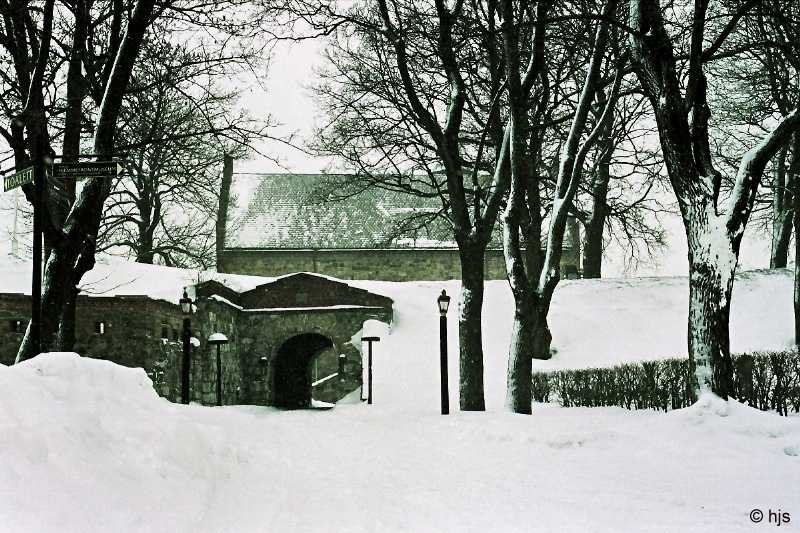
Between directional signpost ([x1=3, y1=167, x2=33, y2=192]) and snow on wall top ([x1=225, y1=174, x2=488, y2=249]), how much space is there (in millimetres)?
25413

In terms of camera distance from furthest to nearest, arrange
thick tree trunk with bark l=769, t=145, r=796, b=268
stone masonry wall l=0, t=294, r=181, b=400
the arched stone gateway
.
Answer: the arched stone gateway → thick tree trunk with bark l=769, t=145, r=796, b=268 → stone masonry wall l=0, t=294, r=181, b=400

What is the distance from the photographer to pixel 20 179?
352 inches

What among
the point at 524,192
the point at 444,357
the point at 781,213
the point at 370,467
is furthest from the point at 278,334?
the point at 370,467

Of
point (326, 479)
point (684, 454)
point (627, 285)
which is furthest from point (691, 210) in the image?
point (627, 285)

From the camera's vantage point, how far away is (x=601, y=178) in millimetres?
24125

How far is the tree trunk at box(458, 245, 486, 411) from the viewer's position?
13641mm

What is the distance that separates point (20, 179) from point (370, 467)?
5.19 m

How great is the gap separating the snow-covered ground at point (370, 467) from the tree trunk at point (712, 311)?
391 mm

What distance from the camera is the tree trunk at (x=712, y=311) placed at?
29.1 ft

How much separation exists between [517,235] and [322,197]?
23.1 feet

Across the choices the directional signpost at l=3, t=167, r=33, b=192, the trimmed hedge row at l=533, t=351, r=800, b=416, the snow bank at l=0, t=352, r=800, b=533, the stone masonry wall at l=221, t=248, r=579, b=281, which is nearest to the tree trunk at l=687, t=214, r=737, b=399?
the snow bank at l=0, t=352, r=800, b=533

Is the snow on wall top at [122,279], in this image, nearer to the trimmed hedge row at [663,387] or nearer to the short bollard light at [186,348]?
the short bollard light at [186,348]

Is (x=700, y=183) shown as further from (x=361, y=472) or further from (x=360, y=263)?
(x=360, y=263)

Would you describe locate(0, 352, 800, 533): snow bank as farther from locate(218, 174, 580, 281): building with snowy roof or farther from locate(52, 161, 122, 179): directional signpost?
locate(218, 174, 580, 281): building with snowy roof
